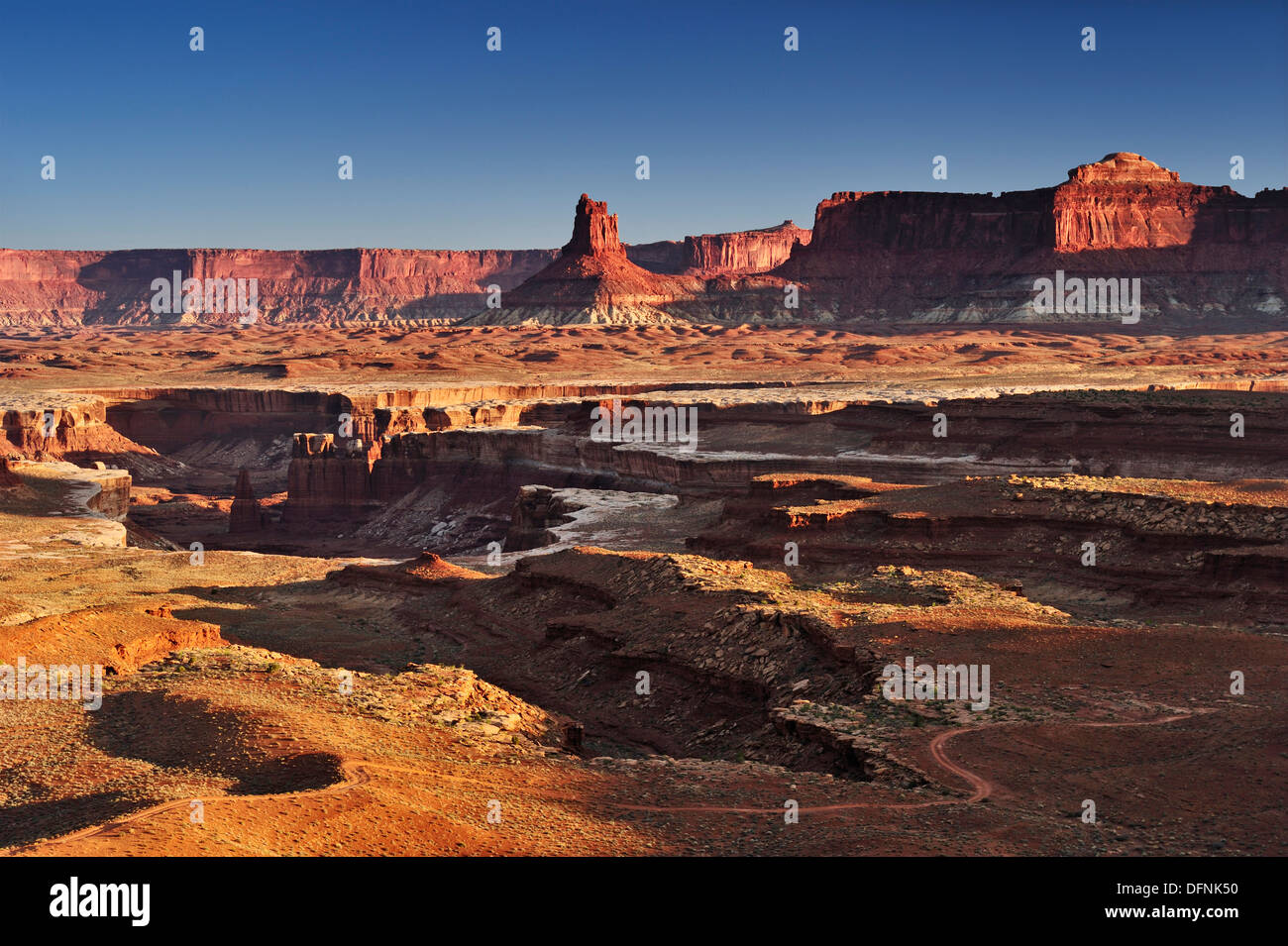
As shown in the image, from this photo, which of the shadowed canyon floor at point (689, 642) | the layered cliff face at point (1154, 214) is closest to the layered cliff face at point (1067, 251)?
the layered cliff face at point (1154, 214)

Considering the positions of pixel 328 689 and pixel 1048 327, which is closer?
pixel 328 689

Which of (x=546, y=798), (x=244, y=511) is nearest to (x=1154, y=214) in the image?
(x=244, y=511)

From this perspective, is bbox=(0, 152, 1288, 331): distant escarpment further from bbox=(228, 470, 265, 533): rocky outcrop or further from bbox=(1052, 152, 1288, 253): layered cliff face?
bbox=(228, 470, 265, 533): rocky outcrop

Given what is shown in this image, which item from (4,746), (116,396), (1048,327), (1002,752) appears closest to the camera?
(1002,752)

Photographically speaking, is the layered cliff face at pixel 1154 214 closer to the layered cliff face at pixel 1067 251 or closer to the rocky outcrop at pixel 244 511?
the layered cliff face at pixel 1067 251

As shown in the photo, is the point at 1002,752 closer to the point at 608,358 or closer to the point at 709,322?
the point at 608,358

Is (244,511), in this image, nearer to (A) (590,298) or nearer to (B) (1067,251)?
(A) (590,298)

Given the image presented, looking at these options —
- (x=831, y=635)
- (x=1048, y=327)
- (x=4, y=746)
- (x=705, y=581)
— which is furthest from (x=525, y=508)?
(x=1048, y=327)
